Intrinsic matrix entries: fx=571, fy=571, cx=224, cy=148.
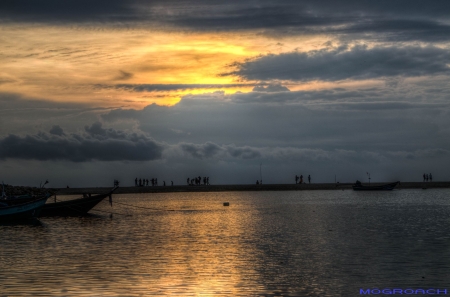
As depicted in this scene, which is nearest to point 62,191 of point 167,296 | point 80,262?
point 80,262

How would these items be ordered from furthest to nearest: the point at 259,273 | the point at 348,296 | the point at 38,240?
the point at 38,240 → the point at 259,273 → the point at 348,296

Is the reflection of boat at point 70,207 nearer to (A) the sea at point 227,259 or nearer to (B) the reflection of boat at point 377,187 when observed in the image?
(A) the sea at point 227,259

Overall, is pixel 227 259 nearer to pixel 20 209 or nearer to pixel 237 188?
pixel 20 209

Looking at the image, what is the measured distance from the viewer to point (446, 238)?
27.2 metres

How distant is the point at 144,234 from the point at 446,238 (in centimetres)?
1568

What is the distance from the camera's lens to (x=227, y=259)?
70.9 feet

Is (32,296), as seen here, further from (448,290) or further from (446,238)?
(446,238)

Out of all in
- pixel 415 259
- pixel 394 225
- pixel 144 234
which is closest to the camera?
pixel 415 259

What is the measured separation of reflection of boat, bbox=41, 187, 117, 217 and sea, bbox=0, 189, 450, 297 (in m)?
9.51

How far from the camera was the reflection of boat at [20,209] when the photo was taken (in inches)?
1544

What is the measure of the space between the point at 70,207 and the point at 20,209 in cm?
752

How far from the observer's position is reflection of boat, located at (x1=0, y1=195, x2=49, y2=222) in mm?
39219

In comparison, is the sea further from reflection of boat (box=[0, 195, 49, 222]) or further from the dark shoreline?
the dark shoreline

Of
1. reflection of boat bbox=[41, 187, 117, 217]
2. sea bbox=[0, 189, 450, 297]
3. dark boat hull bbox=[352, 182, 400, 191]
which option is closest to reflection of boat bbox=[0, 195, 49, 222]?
sea bbox=[0, 189, 450, 297]
